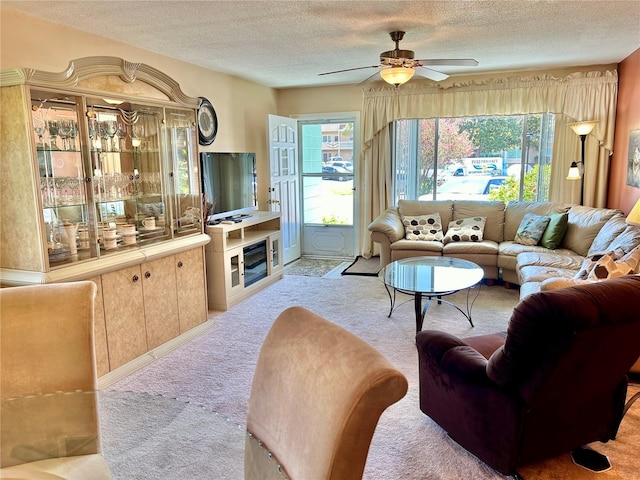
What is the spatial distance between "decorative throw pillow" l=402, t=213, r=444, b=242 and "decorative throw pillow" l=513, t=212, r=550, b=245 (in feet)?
2.79

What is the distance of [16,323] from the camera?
1.77 meters

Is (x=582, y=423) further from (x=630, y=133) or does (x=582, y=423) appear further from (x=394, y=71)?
(x=630, y=133)

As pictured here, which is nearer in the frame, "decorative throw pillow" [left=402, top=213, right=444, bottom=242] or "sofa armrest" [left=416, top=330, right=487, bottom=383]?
"sofa armrest" [left=416, top=330, right=487, bottom=383]

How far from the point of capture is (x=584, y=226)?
4574 mm

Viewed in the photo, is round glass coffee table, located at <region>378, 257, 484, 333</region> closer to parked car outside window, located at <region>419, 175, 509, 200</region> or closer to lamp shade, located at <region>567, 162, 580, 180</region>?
lamp shade, located at <region>567, 162, 580, 180</region>

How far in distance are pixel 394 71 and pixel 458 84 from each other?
2.50 metres

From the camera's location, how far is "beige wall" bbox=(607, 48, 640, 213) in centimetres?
452

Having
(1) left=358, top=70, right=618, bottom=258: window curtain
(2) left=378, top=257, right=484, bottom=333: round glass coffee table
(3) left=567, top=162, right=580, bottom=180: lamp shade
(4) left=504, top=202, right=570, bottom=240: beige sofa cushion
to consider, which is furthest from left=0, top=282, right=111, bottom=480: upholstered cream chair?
(3) left=567, top=162, right=580, bottom=180: lamp shade

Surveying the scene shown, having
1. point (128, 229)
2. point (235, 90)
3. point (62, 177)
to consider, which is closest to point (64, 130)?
point (62, 177)

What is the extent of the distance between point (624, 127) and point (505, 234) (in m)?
1.62

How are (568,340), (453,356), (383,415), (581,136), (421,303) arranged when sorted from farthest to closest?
(581,136) → (421,303) → (383,415) → (453,356) → (568,340)

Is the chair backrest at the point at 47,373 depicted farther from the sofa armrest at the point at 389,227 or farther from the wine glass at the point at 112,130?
the sofa armrest at the point at 389,227

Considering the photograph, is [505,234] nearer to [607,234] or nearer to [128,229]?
[607,234]

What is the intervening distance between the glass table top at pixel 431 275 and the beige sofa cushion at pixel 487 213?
4.82 ft
